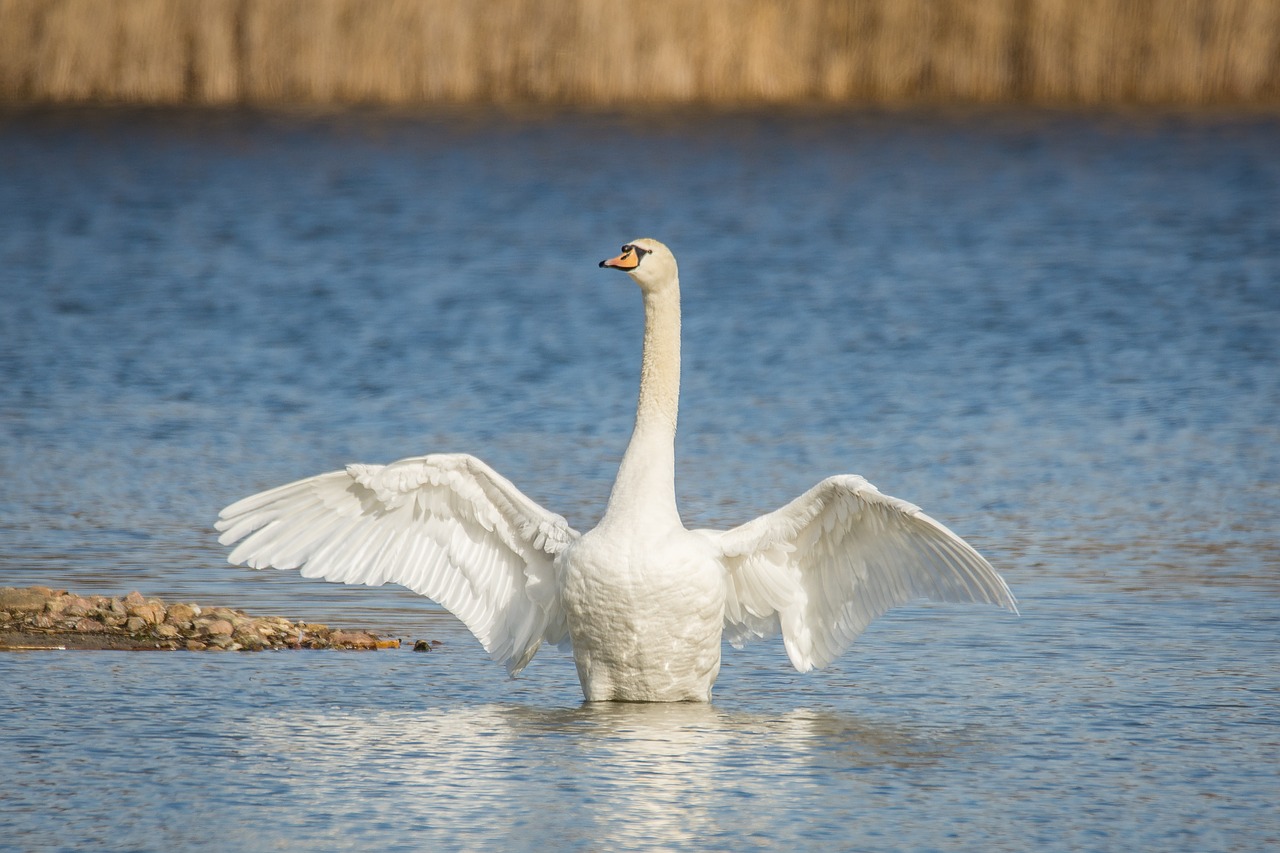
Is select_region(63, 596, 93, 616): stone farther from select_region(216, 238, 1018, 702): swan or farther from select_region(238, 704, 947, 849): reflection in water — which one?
select_region(238, 704, 947, 849): reflection in water

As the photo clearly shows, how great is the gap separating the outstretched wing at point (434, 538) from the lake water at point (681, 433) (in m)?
0.34

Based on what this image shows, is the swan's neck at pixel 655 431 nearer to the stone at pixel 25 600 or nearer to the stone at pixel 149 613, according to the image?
the stone at pixel 149 613

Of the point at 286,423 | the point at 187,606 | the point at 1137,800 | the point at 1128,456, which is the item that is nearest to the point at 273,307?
the point at 286,423

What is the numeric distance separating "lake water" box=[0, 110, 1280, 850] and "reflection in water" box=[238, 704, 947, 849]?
0.02 m

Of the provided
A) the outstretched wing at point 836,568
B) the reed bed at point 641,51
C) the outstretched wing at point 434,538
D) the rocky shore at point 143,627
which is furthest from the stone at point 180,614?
the reed bed at point 641,51

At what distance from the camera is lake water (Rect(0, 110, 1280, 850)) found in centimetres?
625

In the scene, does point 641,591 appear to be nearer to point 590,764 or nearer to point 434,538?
point 590,764

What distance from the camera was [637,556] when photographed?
7.15 m

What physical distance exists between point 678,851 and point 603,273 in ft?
49.8

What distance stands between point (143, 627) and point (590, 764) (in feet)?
8.39

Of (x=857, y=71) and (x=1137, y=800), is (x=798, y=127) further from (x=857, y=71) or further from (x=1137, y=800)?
(x=1137, y=800)

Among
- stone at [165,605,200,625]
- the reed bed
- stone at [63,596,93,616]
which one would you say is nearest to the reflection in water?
stone at [165,605,200,625]

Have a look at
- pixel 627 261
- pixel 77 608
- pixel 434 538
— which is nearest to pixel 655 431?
pixel 627 261

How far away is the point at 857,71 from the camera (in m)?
26.9
